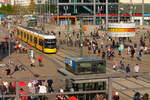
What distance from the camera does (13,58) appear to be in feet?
126

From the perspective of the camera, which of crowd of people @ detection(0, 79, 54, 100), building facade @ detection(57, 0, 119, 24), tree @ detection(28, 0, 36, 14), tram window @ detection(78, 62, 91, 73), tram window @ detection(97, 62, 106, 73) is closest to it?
crowd of people @ detection(0, 79, 54, 100)

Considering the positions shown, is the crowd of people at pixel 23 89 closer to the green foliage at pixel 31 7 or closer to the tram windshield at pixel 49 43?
the tram windshield at pixel 49 43

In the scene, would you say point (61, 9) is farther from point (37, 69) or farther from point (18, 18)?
point (37, 69)

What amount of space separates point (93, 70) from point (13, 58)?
20.8 m

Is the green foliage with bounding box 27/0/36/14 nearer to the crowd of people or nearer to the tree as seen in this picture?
the tree

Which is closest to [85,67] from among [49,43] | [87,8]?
[49,43]

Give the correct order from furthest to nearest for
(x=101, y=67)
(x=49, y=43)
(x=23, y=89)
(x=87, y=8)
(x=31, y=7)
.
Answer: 1. (x=31, y=7)
2. (x=87, y=8)
3. (x=49, y=43)
4. (x=101, y=67)
5. (x=23, y=89)

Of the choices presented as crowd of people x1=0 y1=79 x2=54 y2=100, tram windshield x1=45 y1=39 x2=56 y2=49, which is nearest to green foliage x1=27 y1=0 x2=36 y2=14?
tram windshield x1=45 y1=39 x2=56 y2=49

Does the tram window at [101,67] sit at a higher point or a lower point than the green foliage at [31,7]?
lower

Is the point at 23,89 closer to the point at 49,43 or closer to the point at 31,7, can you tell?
the point at 49,43

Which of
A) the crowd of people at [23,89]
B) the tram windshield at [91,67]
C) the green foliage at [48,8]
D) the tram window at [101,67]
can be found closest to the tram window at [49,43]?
the tram windshield at [91,67]

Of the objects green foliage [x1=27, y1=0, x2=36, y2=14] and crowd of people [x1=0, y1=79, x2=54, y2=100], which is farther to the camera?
green foliage [x1=27, y1=0, x2=36, y2=14]

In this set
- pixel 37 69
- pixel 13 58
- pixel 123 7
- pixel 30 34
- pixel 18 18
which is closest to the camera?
pixel 37 69

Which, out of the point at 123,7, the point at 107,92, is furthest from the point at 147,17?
the point at 107,92
